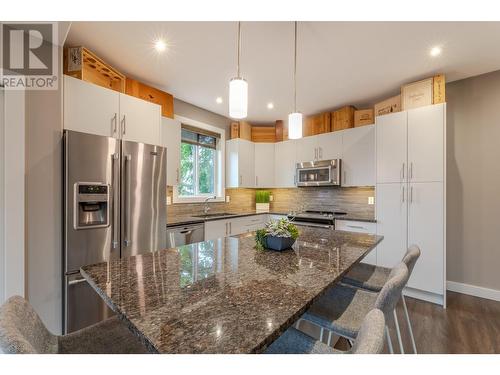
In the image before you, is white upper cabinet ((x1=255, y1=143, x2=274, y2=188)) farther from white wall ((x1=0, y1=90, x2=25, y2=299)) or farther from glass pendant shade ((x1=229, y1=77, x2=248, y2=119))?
white wall ((x1=0, y1=90, x2=25, y2=299))

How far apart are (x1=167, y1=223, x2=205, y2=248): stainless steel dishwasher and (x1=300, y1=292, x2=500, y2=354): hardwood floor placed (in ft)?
5.25

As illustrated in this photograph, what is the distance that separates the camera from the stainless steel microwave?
3.51m

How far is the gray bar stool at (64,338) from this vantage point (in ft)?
2.44

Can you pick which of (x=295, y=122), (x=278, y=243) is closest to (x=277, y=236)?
(x=278, y=243)

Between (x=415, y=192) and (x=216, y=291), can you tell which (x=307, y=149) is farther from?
(x=216, y=291)

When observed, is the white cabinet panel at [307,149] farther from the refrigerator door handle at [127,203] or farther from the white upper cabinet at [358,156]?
the refrigerator door handle at [127,203]

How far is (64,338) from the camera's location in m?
0.93

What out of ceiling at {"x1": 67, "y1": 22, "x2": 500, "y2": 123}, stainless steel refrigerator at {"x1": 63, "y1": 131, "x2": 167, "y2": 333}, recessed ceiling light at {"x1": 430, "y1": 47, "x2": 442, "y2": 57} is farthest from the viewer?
recessed ceiling light at {"x1": 430, "y1": 47, "x2": 442, "y2": 57}

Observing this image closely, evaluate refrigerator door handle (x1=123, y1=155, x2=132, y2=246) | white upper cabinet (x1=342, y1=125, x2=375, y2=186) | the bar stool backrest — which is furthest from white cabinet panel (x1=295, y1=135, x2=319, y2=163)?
the bar stool backrest

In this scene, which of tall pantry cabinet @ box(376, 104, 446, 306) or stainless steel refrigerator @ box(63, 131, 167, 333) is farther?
tall pantry cabinet @ box(376, 104, 446, 306)

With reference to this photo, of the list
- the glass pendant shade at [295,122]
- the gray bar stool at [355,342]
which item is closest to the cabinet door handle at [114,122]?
the glass pendant shade at [295,122]

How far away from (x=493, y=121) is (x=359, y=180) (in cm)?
155

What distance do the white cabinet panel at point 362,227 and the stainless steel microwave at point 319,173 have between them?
622mm

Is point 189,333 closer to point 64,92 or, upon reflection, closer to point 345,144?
point 64,92
